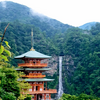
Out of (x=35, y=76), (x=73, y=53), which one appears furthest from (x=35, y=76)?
(x=73, y=53)

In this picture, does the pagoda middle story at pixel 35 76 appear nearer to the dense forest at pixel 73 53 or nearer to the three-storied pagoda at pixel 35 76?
the three-storied pagoda at pixel 35 76

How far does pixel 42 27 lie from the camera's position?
87.9m

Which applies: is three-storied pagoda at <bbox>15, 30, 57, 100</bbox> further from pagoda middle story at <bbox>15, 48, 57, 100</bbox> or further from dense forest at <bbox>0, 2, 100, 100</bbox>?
dense forest at <bbox>0, 2, 100, 100</bbox>

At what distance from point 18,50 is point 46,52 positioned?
724cm

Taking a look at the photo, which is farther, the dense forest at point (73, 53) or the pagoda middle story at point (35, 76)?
the dense forest at point (73, 53)

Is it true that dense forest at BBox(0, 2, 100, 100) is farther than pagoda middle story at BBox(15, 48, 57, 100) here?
Yes

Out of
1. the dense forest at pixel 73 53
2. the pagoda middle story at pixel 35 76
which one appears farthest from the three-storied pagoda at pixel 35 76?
the dense forest at pixel 73 53

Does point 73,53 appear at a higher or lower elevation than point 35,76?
higher

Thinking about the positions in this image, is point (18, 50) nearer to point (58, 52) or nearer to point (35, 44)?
point (35, 44)

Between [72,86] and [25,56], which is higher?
[25,56]

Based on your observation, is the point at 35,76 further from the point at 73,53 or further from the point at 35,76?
the point at 73,53

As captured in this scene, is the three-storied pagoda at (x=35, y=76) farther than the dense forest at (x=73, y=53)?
No

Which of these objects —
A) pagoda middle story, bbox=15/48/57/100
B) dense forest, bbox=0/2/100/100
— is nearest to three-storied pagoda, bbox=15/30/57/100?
pagoda middle story, bbox=15/48/57/100

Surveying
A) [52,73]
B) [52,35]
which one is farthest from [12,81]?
[52,35]
